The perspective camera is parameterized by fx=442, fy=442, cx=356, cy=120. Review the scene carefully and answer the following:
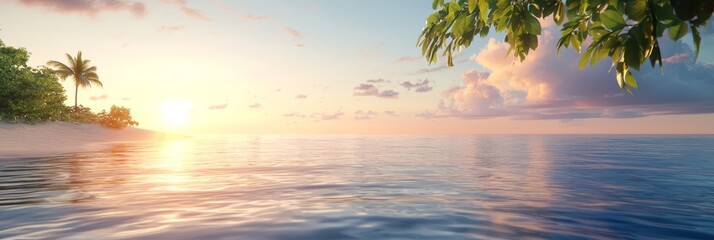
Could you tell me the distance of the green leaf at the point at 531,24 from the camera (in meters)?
3.16

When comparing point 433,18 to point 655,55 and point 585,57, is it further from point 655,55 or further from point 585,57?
point 655,55

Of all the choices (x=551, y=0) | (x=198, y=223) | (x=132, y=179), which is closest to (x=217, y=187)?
(x=132, y=179)

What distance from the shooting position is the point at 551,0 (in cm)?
356

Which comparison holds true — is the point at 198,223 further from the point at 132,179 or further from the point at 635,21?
the point at 132,179

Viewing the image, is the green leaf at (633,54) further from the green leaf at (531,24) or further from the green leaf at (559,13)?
the green leaf at (559,13)

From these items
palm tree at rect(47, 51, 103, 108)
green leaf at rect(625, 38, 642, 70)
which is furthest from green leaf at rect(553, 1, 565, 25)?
palm tree at rect(47, 51, 103, 108)

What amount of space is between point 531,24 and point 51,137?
49.2 meters

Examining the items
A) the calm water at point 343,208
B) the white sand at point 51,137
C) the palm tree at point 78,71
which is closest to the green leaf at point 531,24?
the calm water at point 343,208

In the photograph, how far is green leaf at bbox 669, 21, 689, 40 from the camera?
8.35 ft

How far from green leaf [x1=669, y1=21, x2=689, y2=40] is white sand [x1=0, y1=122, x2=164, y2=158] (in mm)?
32237

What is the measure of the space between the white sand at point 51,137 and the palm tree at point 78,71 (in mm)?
8497

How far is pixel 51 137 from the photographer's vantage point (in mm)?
41938

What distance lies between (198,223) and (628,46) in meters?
6.63

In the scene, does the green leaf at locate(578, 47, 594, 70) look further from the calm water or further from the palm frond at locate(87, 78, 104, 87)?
the palm frond at locate(87, 78, 104, 87)
